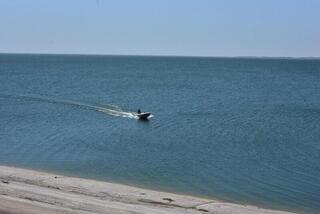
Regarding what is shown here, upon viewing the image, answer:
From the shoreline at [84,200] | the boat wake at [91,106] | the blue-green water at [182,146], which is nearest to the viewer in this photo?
the shoreline at [84,200]

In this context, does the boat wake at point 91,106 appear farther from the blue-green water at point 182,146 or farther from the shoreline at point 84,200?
the shoreline at point 84,200

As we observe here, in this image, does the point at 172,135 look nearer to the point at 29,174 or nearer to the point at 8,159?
the point at 8,159

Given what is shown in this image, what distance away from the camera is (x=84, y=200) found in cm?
1817

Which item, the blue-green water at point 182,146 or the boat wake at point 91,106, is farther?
the boat wake at point 91,106

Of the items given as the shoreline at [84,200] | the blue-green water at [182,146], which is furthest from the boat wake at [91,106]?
the shoreline at [84,200]

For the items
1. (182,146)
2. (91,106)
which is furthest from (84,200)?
(91,106)

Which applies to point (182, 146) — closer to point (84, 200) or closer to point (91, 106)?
point (84, 200)

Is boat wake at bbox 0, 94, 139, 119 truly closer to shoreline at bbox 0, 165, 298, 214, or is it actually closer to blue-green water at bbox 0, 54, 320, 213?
blue-green water at bbox 0, 54, 320, 213

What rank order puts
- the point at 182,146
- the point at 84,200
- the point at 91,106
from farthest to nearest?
the point at 91,106, the point at 182,146, the point at 84,200

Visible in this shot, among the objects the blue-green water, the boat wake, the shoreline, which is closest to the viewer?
the shoreline

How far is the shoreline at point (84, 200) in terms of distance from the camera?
16.7 meters

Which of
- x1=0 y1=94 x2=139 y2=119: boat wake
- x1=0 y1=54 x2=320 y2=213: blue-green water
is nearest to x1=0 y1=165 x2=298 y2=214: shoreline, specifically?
x1=0 y1=54 x2=320 y2=213: blue-green water

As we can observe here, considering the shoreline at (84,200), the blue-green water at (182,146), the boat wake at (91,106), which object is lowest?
the shoreline at (84,200)

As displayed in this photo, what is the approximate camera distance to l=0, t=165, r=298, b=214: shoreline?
54.8 feet
